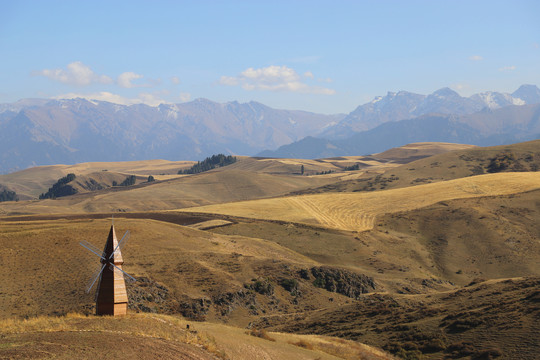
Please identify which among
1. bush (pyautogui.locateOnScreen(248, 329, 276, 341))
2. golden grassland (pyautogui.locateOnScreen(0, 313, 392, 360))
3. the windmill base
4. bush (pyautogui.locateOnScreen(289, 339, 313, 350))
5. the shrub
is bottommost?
the shrub

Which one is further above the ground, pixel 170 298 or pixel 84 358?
pixel 84 358

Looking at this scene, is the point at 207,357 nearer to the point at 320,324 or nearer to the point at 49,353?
the point at 49,353

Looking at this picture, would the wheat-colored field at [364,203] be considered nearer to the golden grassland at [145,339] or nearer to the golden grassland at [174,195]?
the golden grassland at [174,195]

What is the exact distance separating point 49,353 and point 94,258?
32.4 meters

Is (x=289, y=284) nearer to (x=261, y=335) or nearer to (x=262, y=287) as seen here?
(x=262, y=287)

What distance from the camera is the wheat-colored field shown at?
95.9m

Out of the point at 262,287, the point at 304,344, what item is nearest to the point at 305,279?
the point at 262,287

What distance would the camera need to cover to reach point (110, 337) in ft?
73.5

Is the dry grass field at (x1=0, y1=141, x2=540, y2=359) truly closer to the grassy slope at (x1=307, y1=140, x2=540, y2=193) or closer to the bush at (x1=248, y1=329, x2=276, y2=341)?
the bush at (x1=248, y1=329, x2=276, y2=341)

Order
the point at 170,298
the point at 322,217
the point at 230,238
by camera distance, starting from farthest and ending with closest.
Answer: the point at 322,217 → the point at 230,238 → the point at 170,298

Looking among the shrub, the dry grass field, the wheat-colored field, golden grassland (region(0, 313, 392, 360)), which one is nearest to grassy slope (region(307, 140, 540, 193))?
the wheat-colored field

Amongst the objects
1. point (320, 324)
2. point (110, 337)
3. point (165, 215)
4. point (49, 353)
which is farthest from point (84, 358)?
point (165, 215)

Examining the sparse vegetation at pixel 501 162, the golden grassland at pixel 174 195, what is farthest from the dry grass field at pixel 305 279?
the golden grassland at pixel 174 195

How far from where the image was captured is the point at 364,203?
354ft
